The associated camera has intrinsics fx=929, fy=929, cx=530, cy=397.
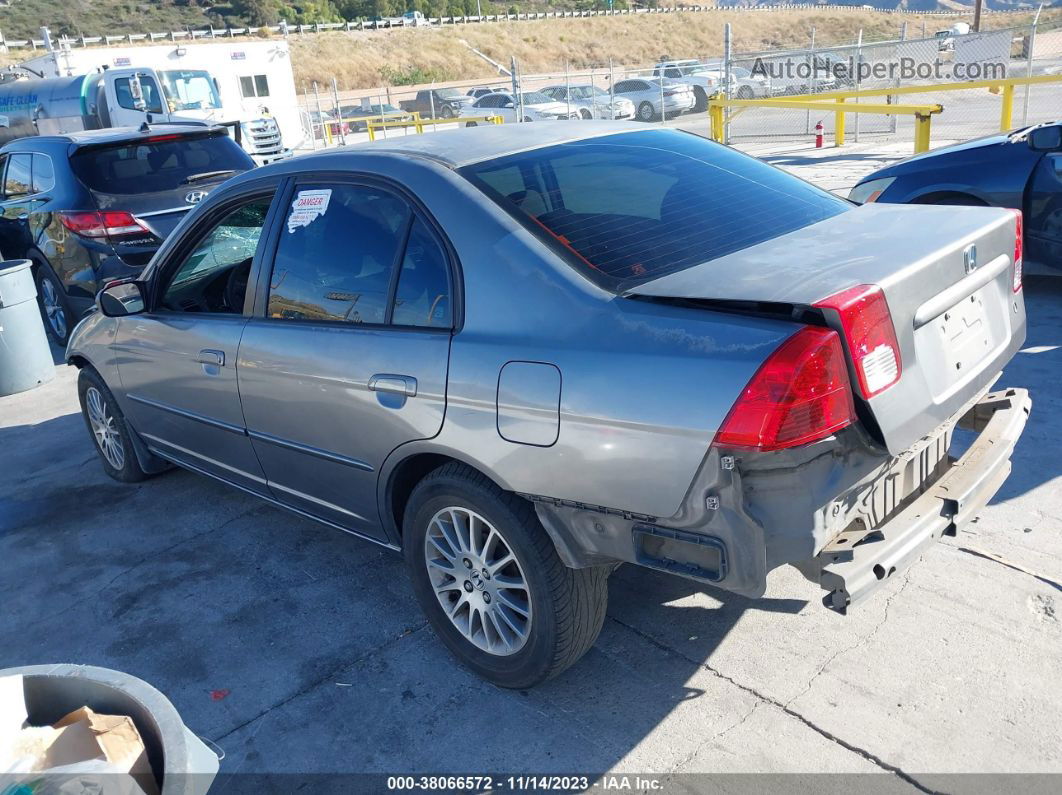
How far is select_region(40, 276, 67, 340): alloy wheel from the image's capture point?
8508 millimetres

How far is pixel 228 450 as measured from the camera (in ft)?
14.0

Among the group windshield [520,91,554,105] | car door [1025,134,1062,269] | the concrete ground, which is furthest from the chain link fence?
the concrete ground

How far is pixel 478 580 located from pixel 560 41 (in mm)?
70996

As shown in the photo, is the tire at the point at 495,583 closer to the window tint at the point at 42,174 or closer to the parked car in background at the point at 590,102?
the window tint at the point at 42,174

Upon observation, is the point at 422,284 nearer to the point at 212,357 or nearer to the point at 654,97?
the point at 212,357

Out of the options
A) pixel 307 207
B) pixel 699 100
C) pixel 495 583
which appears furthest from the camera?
pixel 699 100

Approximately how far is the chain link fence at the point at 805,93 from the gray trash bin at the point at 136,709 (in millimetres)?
15754

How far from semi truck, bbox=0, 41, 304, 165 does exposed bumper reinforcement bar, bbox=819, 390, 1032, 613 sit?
15.7 metres

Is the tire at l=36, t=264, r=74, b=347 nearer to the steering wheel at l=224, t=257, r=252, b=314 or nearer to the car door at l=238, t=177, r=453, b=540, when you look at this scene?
the steering wheel at l=224, t=257, r=252, b=314

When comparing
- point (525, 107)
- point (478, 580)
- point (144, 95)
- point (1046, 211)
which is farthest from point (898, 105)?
point (525, 107)

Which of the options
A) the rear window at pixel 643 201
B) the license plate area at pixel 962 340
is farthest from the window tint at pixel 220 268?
the license plate area at pixel 962 340

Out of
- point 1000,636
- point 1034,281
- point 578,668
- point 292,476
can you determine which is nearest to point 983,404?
point 1000,636

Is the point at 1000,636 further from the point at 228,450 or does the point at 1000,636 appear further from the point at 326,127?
the point at 326,127

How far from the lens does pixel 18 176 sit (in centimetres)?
870
